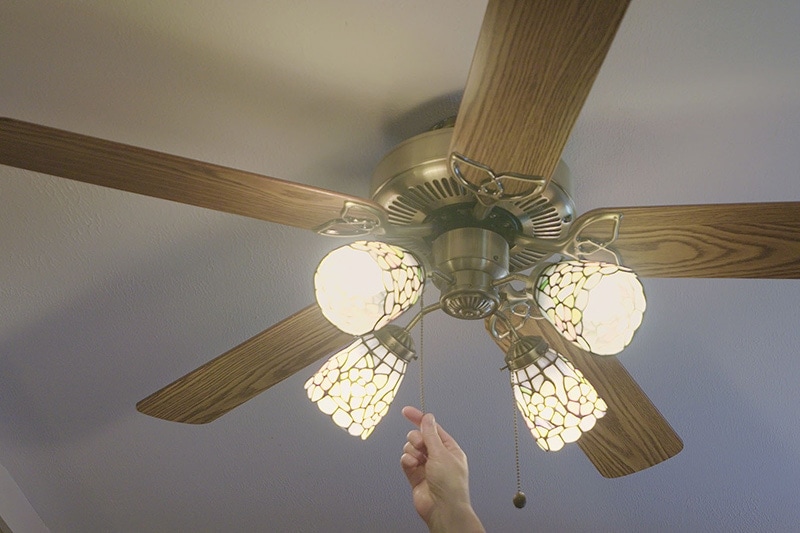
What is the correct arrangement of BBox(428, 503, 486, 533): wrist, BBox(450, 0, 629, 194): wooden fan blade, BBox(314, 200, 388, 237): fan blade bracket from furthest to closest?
1. BBox(428, 503, 486, 533): wrist
2. BBox(314, 200, 388, 237): fan blade bracket
3. BBox(450, 0, 629, 194): wooden fan blade

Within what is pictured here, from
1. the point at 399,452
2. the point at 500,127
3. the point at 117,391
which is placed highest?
the point at 117,391

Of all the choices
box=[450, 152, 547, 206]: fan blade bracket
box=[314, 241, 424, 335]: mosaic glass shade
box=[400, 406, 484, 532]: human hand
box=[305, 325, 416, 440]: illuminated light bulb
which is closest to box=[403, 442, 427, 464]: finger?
box=[400, 406, 484, 532]: human hand

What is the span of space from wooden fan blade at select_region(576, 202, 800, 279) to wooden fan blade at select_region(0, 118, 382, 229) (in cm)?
32

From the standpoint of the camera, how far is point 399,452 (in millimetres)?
1758

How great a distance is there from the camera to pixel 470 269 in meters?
0.98

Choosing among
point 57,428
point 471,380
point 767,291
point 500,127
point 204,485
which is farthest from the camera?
point 204,485

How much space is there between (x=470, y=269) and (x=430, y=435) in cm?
26

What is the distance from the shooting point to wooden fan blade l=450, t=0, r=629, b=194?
700mm

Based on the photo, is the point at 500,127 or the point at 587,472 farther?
the point at 587,472

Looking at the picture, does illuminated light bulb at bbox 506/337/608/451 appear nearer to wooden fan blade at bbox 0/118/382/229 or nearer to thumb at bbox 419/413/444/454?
thumb at bbox 419/413/444/454

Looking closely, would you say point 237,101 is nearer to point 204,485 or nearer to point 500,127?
point 500,127

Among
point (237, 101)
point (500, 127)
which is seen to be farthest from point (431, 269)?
point (237, 101)

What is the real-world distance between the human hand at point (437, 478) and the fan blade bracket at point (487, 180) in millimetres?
334

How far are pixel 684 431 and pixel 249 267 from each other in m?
0.98
